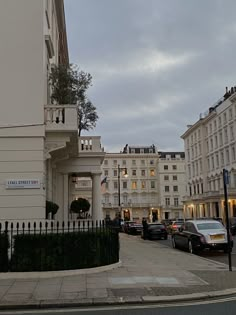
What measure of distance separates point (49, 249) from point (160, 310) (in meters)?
4.89

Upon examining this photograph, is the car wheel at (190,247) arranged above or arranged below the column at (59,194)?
below

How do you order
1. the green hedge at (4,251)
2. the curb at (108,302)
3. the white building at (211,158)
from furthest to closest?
the white building at (211,158) → the green hedge at (4,251) → the curb at (108,302)

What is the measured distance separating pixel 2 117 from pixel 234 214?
62168 mm

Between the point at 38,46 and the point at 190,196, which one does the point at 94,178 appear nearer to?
the point at 38,46

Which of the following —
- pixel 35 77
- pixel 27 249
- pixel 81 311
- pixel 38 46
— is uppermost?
pixel 38 46

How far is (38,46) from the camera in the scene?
16.9 metres

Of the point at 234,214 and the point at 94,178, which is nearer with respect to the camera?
the point at 94,178

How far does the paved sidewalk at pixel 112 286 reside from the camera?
9336 mm

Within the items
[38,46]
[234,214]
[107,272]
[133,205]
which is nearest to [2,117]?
[38,46]

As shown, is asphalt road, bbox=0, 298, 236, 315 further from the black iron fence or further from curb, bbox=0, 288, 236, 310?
the black iron fence

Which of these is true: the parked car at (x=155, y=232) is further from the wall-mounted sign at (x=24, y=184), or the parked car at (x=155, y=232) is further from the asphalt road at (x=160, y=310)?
the asphalt road at (x=160, y=310)

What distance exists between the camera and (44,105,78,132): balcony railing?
16.8 m

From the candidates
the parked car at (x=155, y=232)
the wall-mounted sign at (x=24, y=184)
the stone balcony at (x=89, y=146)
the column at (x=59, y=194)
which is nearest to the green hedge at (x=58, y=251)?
the wall-mounted sign at (x=24, y=184)

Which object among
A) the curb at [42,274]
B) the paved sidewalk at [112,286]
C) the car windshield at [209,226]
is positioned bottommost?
the paved sidewalk at [112,286]
